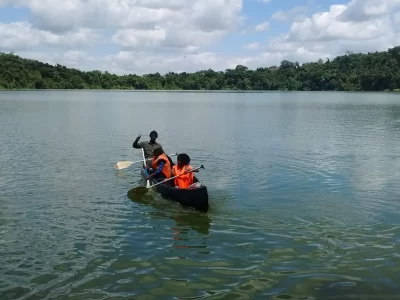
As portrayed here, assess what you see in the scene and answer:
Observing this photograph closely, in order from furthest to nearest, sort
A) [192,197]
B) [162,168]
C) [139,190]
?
[139,190]
[162,168]
[192,197]

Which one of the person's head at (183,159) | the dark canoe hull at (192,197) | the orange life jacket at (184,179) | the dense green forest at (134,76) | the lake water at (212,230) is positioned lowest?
the lake water at (212,230)

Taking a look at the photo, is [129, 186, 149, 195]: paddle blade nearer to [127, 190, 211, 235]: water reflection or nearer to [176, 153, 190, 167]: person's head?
[127, 190, 211, 235]: water reflection

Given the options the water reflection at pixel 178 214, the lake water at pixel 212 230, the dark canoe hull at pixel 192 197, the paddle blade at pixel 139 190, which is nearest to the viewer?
the lake water at pixel 212 230

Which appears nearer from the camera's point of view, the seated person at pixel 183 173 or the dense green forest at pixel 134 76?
the seated person at pixel 183 173

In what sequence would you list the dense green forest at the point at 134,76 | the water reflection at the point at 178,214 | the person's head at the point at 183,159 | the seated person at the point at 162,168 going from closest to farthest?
the water reflection at the point at 178,214 → the person's head at the point at 183,159 → the seated person at the point at 162,168 → the dense green forest at the point at 134,76

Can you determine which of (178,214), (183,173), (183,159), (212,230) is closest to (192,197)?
(178,214)

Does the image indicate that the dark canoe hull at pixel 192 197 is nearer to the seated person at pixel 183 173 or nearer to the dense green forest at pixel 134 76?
the seated person at pixel 183 173

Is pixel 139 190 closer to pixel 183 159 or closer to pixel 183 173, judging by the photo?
pixel 183 173

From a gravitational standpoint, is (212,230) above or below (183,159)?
below

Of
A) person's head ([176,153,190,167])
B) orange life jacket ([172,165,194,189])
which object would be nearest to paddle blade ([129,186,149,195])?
orange life jacket ([172,165,194,189])

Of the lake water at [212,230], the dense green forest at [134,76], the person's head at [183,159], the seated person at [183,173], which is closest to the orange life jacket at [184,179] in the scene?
the seated person at [183,173]

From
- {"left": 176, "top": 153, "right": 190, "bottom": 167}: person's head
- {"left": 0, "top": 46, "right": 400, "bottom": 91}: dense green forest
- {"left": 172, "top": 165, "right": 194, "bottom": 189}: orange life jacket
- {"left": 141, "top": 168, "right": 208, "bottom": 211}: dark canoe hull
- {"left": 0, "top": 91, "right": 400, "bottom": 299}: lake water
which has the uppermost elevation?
{"left": 0, "top": 46, "right": 400, "bottom": 91}: dense green forest

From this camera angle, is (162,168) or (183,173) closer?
(183,173)

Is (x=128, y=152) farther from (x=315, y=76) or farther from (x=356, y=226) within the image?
(x=315, y=76)
